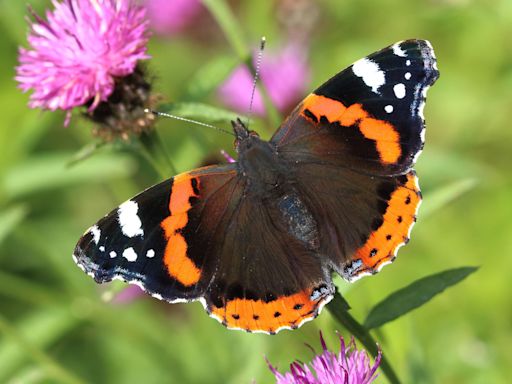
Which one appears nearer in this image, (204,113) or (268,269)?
(268,269)

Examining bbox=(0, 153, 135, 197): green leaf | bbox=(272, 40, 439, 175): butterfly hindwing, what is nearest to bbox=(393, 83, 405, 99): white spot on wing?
bbox=(272, 40, 439, 175): butterfly hindwing

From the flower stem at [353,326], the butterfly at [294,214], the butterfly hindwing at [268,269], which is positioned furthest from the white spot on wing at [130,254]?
the flower stem at [353,326]

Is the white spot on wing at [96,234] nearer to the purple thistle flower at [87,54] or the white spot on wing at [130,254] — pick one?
the white spot on wing at [130,254]

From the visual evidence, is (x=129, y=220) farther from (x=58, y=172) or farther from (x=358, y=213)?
(x=58, y=172)

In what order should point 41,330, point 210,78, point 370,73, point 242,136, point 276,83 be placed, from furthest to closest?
1. point 276,83
2. point 41,330
3. point 210,78
4. point 242,136
5. point 370,73

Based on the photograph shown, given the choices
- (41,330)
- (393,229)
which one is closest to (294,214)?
(393,229)

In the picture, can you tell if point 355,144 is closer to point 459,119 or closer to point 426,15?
point 426,15

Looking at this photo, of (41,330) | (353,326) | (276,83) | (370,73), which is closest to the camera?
(353,326)

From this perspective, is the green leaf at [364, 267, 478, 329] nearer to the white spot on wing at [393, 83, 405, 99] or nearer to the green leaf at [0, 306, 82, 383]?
the white spot on wing at [393, 83, 405, 99]
